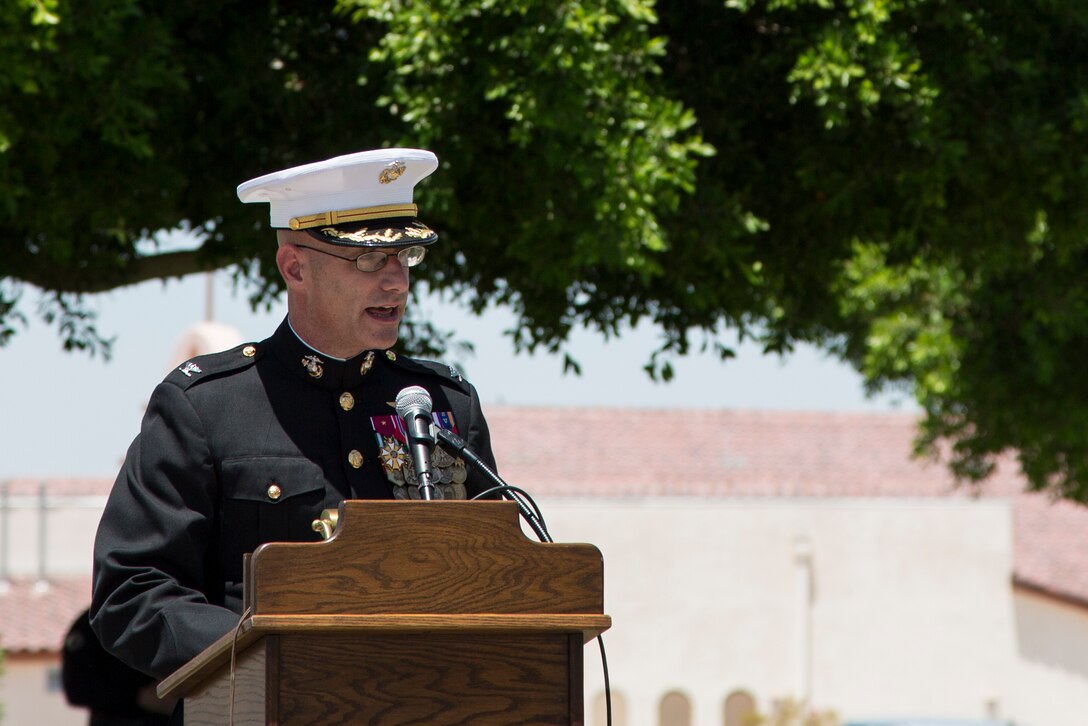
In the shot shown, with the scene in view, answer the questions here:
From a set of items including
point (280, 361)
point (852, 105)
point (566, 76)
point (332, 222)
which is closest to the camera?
→ point (332, 222)

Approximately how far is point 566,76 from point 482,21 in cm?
51

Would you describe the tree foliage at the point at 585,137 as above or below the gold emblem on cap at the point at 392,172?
above

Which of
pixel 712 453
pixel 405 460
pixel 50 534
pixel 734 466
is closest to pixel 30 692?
pixel 50 534

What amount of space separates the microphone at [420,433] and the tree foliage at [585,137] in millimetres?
4039

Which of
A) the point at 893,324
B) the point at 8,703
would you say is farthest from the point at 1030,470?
the point at 8,703

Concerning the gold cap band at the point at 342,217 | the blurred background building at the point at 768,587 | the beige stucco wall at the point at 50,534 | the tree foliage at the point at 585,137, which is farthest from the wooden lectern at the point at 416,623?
the beige stucco wall at the point at 50,534

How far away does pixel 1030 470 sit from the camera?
41.9 feet

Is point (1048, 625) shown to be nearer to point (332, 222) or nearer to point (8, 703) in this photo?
point (8, 703)

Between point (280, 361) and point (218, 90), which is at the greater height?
point (218, 90)

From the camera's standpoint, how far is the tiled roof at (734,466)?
37.8 m

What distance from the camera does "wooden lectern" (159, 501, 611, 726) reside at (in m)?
2.52

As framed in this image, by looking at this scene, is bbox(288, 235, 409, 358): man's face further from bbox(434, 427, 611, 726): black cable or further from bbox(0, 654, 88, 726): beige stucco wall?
bbox(0, 654, 88, 726): beige stucco wall

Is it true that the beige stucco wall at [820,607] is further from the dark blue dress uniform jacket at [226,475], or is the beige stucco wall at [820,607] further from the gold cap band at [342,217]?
the gold cap band at [342,217]

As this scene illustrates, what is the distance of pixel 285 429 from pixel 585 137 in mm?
3873
